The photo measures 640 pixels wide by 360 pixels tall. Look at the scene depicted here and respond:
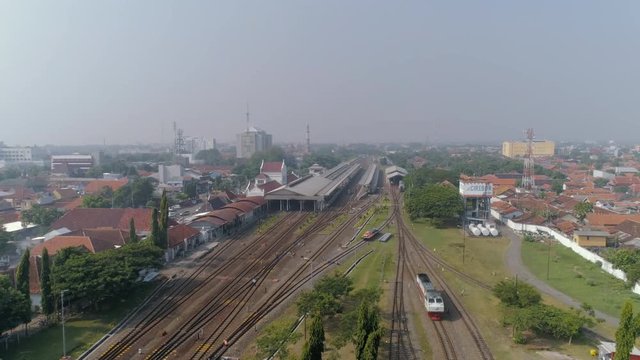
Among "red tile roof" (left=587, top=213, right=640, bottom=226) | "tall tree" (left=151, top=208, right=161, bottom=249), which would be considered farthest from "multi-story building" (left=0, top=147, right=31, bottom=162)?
"red tile roof" (left=587, top=213, right=640, bottom=226)

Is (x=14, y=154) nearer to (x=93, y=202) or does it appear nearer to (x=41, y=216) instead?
(x=93, y=202)

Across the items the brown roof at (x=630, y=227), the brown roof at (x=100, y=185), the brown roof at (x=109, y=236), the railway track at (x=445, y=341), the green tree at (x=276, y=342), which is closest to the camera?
the green tree at (x=276, y=342)

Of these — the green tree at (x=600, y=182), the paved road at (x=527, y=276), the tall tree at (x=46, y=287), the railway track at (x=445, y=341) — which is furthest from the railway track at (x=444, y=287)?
the green tree at (x=600, y=182)

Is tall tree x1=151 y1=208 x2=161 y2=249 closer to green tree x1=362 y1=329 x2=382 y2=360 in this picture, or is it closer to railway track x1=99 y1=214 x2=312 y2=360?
railway track x1=99 y1=214 x2=312 y2=360

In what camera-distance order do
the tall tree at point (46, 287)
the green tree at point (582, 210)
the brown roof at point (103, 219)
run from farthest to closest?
the green tree at point (582, 210), the brown roof at point (103, 219), the tall tree at point (46, 287)

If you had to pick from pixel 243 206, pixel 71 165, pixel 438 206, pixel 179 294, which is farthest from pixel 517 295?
pixel 71 165

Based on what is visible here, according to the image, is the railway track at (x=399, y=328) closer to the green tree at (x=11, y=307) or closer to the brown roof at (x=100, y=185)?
the green tree at (x=11, y=307)

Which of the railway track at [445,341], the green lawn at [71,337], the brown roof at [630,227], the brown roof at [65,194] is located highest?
the brown roof at [65,194]
